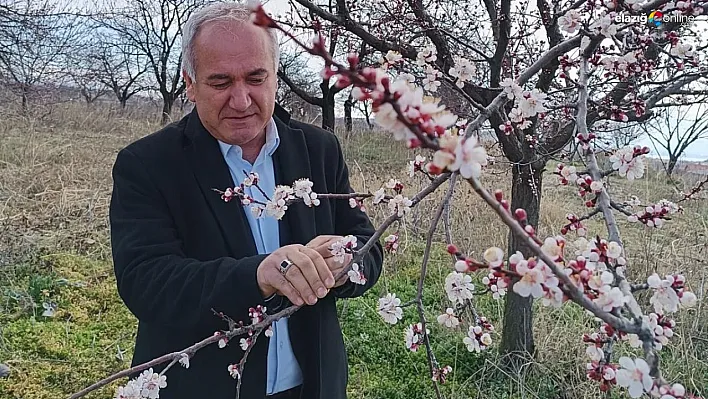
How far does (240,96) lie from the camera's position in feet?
4.17

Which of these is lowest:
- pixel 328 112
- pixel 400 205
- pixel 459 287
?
pixel 459 287

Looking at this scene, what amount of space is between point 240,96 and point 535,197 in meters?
1.41

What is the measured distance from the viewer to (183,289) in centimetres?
113

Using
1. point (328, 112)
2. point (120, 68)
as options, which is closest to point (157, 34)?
point (120, 68)

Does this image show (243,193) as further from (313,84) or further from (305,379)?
(313,84)

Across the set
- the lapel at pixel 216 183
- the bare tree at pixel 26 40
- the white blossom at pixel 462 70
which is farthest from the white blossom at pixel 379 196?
the bare tree at pixel 26 40

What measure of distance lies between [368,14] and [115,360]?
2.35 m

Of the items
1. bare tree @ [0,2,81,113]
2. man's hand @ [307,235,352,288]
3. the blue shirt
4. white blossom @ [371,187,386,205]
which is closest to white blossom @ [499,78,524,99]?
white blossom @ [371,187,386,205]

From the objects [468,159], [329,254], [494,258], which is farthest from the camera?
[329,254]

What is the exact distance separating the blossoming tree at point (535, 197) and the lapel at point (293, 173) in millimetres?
134

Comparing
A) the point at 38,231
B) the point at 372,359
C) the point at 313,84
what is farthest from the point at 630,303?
the point at 313,84

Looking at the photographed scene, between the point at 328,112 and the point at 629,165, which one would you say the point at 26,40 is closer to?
the point at 328,112

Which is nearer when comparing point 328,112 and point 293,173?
point 293,173

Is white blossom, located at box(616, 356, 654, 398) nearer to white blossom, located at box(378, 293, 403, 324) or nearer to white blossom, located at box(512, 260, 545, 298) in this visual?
white blossom, located at box(512, 260, 545, 298)
